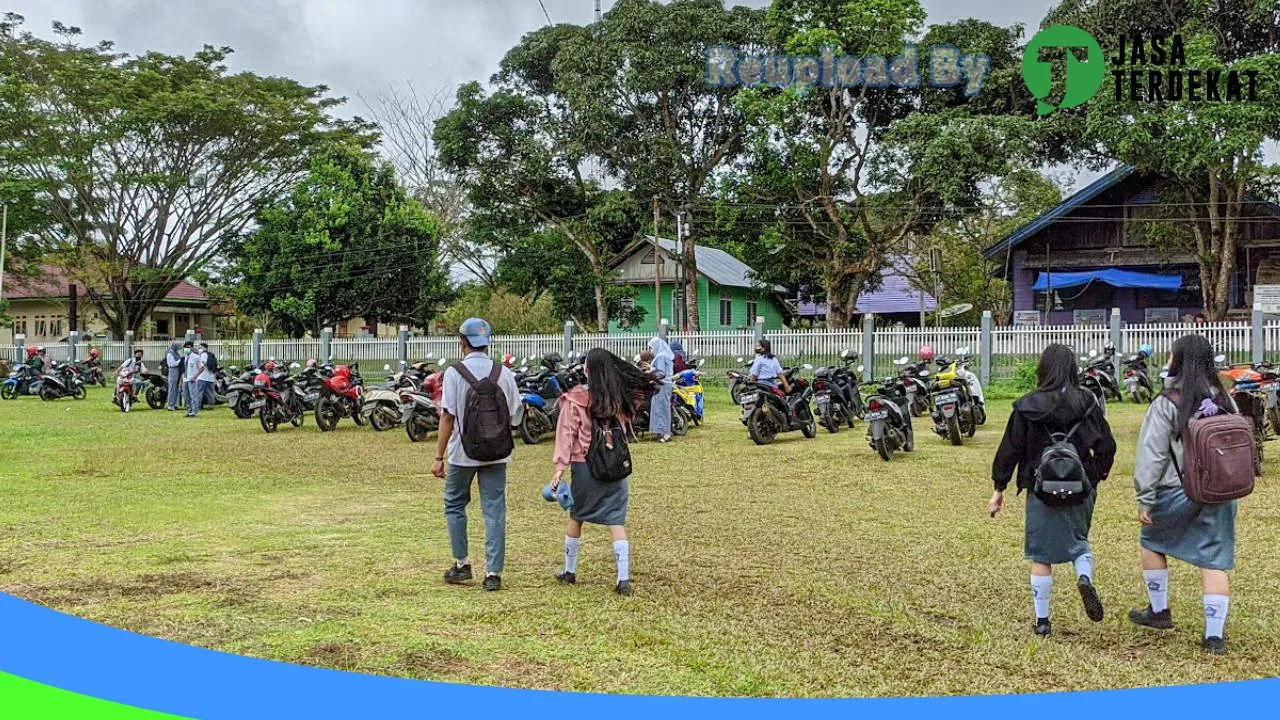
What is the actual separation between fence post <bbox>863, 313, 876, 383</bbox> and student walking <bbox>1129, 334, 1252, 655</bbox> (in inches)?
661

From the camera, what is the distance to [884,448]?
1091cm

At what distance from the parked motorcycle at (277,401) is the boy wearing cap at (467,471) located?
988 centimetres

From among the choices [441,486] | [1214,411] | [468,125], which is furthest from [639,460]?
[468,125]

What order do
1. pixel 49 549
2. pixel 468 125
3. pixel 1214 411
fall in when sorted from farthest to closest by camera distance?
pixel 468 125 → pixel 49 549 → pixel 1214 411

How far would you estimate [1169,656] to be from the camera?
4246 mm

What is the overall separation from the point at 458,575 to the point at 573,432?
967mm

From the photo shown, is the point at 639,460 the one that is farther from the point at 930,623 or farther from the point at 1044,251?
the point at 1044,251

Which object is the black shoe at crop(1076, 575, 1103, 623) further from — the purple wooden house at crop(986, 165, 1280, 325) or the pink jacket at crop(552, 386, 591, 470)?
the purple wooden house at crop(986, 165, 1280, 325)

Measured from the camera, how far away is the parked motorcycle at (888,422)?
10.9m

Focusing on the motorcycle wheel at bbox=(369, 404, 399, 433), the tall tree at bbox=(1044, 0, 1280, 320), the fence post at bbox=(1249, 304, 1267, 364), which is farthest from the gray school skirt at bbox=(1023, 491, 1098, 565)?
the tall tree at bbox=(1044, 0, 1280, 320)

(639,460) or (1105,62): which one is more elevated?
(1105,62)

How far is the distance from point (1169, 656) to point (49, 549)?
19.2 ft

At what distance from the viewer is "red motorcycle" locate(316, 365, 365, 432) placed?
1476cm

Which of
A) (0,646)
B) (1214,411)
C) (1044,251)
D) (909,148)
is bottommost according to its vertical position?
(0,646)
